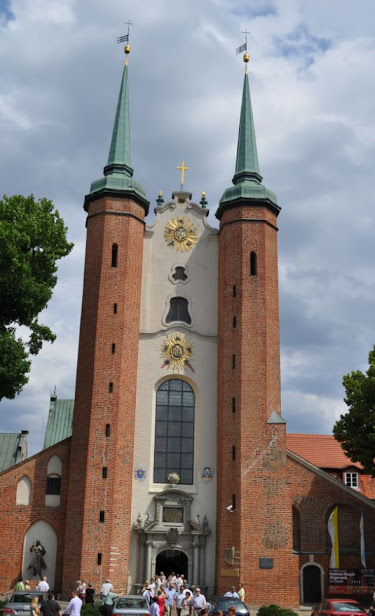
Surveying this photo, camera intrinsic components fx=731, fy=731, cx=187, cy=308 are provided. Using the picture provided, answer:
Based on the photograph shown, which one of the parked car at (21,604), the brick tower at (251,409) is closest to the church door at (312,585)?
the brick tower at (251,409)

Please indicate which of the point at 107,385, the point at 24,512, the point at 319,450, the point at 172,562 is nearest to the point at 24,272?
the point at 107,385

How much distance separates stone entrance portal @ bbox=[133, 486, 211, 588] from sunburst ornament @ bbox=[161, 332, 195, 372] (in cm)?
582

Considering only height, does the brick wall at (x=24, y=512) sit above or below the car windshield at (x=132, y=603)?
above

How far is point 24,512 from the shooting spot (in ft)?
105

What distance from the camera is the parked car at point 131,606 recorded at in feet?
65.3

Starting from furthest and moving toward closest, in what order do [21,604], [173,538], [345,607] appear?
[173,538] < [345,607] < [21,604]

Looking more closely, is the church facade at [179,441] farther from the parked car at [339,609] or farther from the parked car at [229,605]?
the parked car at [339,609]

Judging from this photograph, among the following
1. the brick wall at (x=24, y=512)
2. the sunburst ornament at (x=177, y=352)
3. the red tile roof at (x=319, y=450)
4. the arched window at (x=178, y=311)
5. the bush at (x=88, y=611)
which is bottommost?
the bush at (x=88, y=611)

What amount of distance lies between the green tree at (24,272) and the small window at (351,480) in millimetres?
23140

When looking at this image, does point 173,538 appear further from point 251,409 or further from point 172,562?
point 251,409

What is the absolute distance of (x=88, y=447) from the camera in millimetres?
31969

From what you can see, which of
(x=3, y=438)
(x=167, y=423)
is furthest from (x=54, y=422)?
(x=167, y=423)

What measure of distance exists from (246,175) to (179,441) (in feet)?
46.9

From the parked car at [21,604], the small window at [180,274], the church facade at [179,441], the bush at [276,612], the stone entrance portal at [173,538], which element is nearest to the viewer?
the parked car at [21,604]
